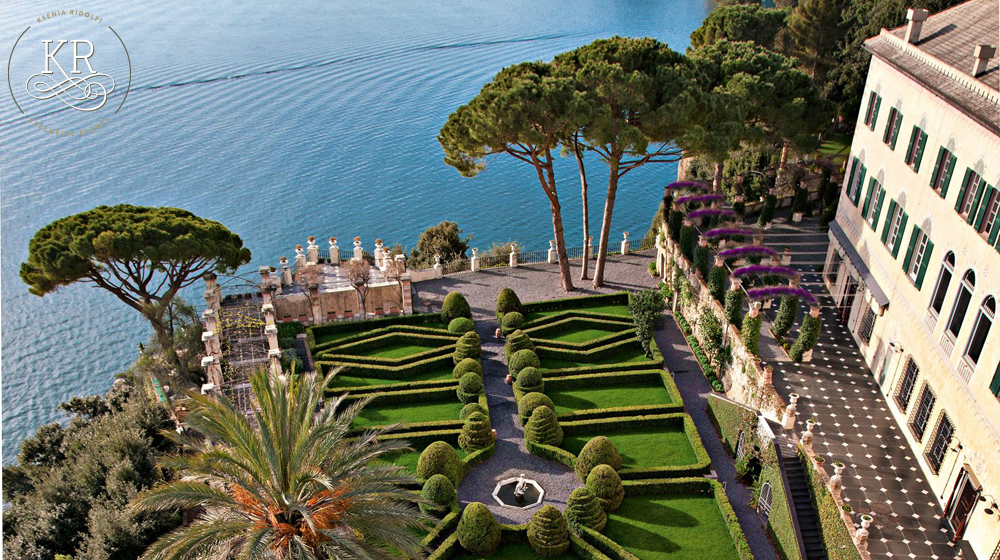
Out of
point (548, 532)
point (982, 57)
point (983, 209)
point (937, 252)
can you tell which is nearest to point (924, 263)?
point (937, 252)

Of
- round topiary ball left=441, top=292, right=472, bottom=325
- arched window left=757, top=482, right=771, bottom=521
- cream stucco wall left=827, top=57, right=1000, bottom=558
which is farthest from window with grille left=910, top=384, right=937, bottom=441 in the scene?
round topiary ball left=441, top=292, right=472, bottom=325

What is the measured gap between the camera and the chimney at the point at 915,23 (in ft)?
87.2

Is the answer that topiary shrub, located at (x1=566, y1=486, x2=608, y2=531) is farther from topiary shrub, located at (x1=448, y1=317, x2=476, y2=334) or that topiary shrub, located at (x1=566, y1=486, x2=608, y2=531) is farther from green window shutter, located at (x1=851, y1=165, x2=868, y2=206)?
green window shutter, located at (x1=851, y1=165, x2=868, y2=206)

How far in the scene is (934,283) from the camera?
23.3 m

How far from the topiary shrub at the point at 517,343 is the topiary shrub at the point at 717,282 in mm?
8012

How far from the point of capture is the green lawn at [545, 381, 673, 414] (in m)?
29.0

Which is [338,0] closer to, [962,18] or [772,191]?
[772,191]

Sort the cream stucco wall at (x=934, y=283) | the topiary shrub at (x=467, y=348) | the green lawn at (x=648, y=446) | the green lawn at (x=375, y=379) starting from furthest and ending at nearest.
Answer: the topiary shrub at (x=467, y=348) → the green lawn at (x=375, y=379) → the green lawn at (x=648, y=446) → the cream stucco wall at (x=934, y=283)

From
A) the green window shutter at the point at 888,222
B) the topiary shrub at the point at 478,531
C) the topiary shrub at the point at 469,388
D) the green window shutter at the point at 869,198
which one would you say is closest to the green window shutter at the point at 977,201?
the green window shutter at the point at 888,222

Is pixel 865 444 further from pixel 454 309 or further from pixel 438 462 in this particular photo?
pixel 454 309

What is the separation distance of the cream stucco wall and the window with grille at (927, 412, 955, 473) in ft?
0.60

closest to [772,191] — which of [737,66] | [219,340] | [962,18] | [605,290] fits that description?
[737,66]

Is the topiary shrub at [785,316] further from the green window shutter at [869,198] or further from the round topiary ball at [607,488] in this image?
the round topiary ball at [607,488]

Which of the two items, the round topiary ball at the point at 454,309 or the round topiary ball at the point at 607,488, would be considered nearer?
the round topiary ball at the point at 607,488
